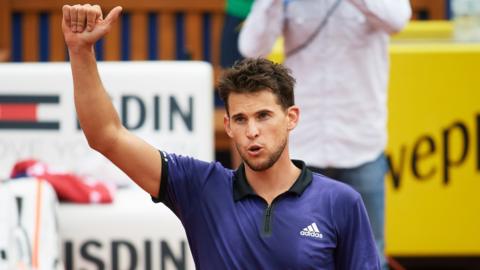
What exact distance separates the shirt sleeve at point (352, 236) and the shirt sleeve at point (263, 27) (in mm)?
1970

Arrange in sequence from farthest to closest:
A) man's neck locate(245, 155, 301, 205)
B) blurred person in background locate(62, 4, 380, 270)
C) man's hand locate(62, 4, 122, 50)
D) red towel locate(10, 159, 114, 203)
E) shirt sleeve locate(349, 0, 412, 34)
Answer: red towel locate(10, 159, 114, 203) < shirt sleeve locate(349, 0, 412, 34) < man's neck locate(245, 155, 301, 205) < blurred person in background locate(62, 4, 380, 270) < man's hand locate(62, 4, 122, 50)

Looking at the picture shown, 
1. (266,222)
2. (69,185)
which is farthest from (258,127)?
(69,185)

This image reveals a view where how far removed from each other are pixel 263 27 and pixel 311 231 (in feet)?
6.63

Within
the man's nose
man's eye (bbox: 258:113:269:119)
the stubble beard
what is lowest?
the stubble beard

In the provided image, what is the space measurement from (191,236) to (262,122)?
362 millimetres

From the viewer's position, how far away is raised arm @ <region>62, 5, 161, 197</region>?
3.08 meters

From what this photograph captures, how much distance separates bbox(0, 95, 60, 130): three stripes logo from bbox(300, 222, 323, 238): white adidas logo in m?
2.91

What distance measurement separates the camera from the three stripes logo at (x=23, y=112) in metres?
5.93

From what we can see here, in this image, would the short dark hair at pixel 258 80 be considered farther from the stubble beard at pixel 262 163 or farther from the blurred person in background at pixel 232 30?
the blurred person in background at pixel 232 30

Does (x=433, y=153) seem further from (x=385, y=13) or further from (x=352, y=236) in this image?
(x=352, y=236)

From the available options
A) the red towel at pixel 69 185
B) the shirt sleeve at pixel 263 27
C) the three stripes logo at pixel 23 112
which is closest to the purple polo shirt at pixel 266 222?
the shirt sleeve at pixel 263 27

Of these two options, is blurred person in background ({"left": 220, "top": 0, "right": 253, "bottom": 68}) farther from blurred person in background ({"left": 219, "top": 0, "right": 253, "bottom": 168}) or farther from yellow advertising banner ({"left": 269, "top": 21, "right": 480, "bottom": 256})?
yellow advertising banner ({"left": 269, "top": 21, "right": 480, "bottom": 256})

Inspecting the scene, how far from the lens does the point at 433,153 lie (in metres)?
6.52

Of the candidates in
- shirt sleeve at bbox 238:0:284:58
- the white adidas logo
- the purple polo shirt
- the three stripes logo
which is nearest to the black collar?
the purple polo shirt
